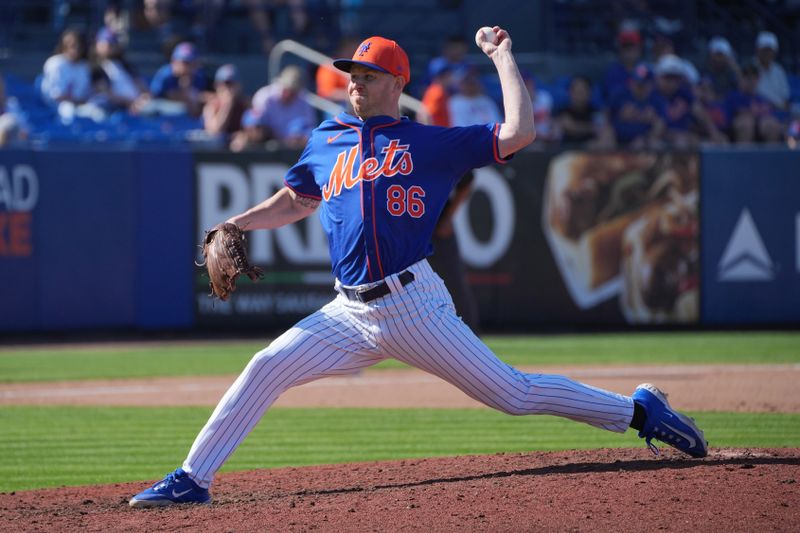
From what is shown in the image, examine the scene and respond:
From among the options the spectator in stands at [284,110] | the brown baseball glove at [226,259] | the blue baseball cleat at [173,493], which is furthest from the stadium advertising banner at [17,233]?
the blue baseball cleat at [173,493]

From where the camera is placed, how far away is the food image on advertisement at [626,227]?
1391 cm

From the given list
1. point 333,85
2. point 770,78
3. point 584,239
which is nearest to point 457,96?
point 333,85

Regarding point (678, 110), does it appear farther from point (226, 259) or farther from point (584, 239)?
point (226, 259)

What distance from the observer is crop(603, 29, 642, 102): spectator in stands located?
15656 mm

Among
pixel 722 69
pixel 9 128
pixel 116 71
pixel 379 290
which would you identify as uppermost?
pixel 722 69

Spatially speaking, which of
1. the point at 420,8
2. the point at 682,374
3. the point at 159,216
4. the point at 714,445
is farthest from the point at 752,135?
the point at 714,445

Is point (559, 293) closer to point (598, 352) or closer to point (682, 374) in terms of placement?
point (598, 352)

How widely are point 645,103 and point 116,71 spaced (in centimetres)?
686

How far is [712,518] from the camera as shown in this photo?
434 centimetres

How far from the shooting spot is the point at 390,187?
191 inches

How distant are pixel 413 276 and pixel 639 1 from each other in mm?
14233

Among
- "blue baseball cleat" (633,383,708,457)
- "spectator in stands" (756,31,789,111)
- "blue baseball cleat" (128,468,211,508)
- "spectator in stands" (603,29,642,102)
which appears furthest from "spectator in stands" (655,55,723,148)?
"blue baseball cleat" (128,468,211,508)

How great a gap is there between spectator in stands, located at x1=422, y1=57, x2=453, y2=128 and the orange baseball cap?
7573 mm

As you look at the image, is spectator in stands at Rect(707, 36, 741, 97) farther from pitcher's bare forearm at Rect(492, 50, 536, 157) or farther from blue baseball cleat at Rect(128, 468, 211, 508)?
blue baseball cleat at Rect(128, 468, 211, 508)
